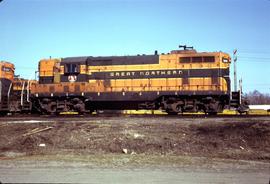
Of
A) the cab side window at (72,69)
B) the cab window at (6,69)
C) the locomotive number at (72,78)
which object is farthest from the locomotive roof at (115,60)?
the cab window at (6,69)

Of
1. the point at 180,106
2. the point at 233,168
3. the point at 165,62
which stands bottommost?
the point at 233,168

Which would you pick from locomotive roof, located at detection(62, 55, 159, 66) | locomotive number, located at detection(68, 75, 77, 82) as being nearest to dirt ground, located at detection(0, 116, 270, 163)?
locomotive roof, located at detection(62, 55, 159, 66)

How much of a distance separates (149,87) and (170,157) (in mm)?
11607

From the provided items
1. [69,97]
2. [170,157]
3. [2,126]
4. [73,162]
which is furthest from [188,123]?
[69,97]

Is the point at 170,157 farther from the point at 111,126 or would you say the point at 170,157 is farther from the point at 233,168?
the point at 111,126

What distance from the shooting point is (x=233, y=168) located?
8.94 m

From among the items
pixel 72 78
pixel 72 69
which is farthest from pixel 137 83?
pixel 72 69

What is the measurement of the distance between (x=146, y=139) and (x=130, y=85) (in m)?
10.4

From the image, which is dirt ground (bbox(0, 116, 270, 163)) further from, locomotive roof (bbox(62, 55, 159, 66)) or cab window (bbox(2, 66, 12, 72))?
cab window (bbox(2, 66, 12, 72))

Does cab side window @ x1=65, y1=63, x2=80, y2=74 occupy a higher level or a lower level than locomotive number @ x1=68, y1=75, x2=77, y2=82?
higher

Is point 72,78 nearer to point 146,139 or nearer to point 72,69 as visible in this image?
point 72,69

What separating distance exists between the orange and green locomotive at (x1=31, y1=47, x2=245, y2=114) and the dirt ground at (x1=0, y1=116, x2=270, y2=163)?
6.53m

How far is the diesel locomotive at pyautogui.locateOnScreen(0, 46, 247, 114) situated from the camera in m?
21.0

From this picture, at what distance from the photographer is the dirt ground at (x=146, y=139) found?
11359mm
